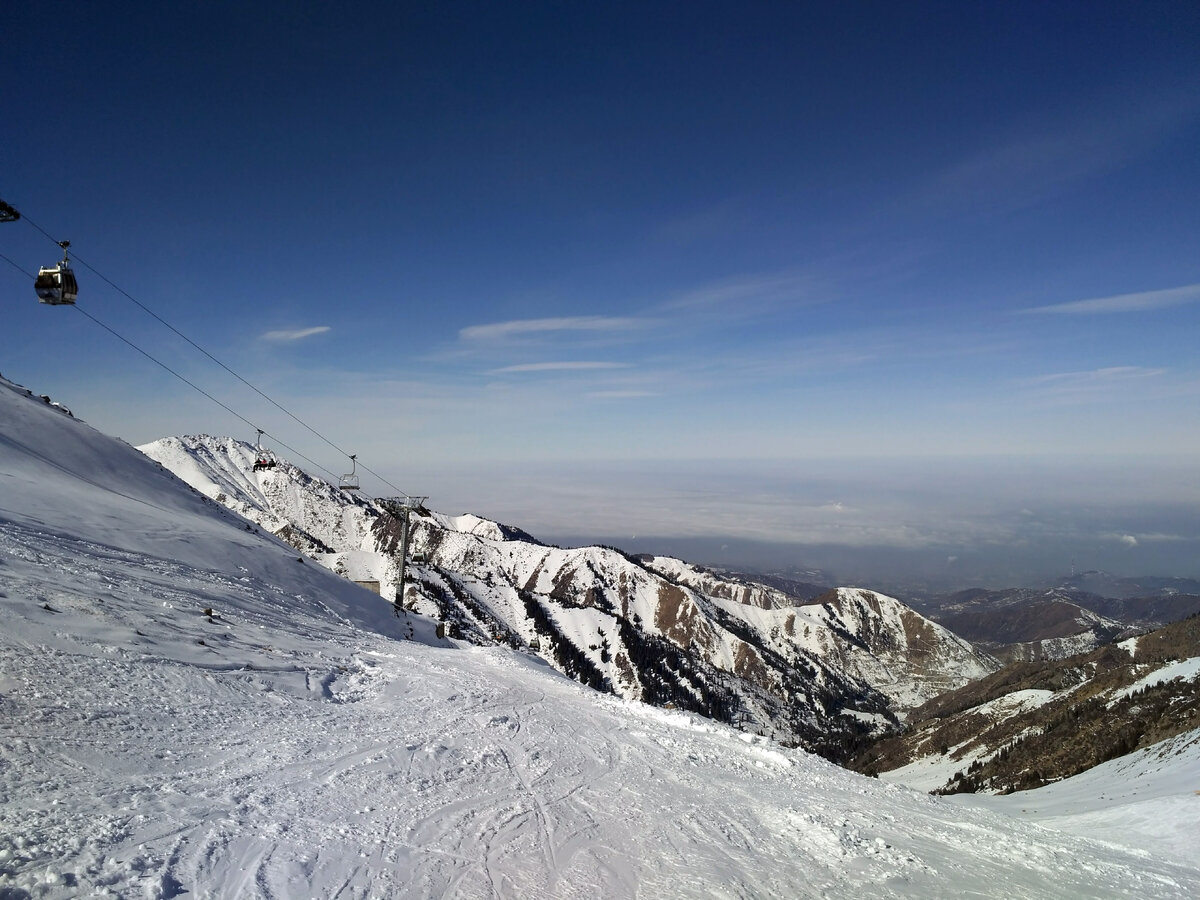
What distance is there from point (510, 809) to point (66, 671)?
26.0 ft

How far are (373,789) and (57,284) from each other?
Answer: 60.8 feet

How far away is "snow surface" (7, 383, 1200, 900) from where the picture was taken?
659cm

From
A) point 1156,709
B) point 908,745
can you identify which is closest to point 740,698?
point 908,745

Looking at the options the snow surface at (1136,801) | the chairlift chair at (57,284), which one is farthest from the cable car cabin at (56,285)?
the snow surface at (1136,801)

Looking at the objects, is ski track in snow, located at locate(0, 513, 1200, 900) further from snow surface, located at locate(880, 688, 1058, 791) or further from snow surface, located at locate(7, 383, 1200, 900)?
snow surface, located at locate(880, 688, 1058, 791)

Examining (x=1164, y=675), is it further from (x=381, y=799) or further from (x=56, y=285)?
(x=56, y=285)

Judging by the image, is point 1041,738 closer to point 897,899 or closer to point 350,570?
point 897,899

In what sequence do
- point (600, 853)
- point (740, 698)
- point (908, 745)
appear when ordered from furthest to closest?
point (740, 698), point (908, 745), point (600, 853)

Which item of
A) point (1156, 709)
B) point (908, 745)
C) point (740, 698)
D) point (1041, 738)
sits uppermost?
point (1156, 709)

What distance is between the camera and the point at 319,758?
32.6ft

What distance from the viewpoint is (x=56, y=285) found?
57.7ft

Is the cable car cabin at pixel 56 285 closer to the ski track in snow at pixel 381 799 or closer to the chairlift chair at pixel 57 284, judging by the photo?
the chairlift chair at pixel 57 284

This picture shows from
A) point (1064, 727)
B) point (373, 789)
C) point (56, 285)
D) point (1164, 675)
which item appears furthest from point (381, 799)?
point (1164, 675)

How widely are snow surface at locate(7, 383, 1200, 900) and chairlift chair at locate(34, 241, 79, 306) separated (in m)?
6.81
